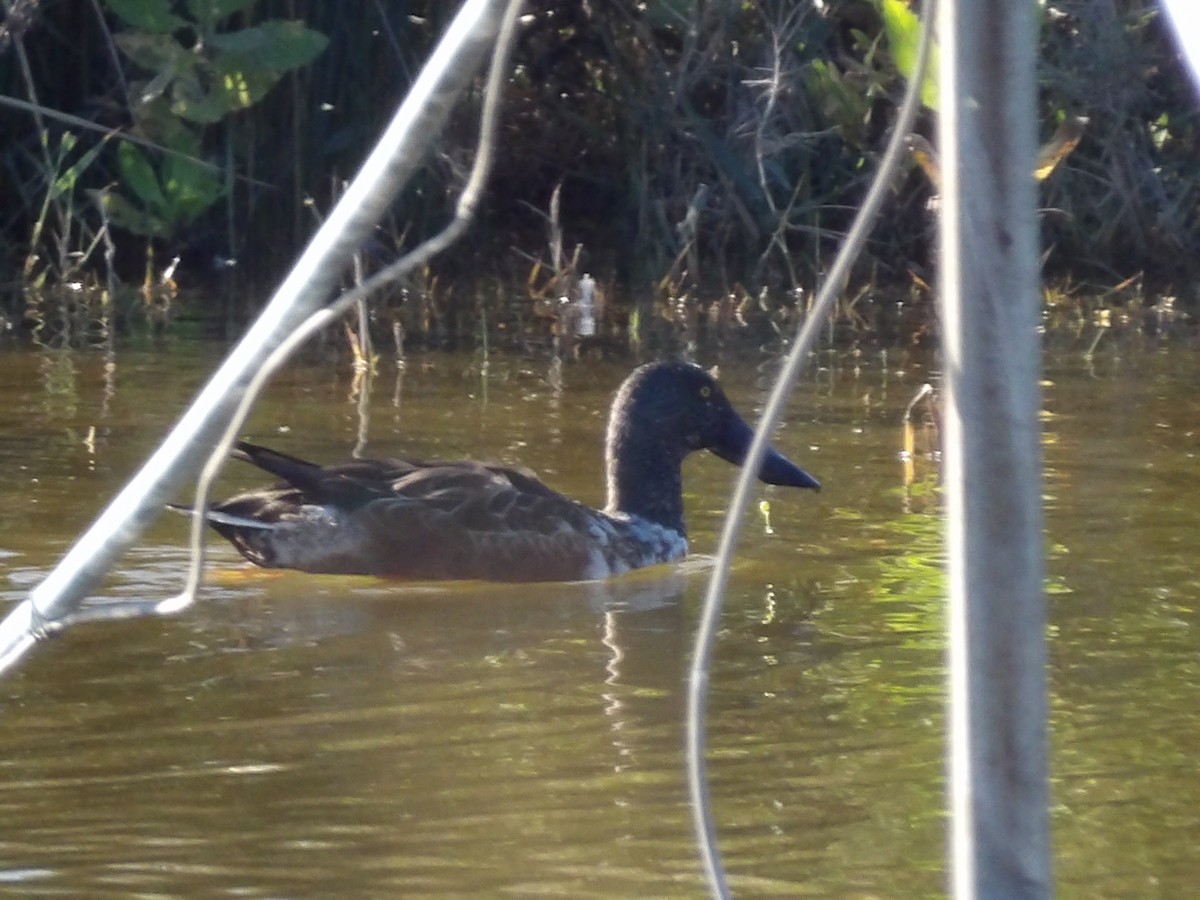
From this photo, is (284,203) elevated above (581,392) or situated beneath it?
elevated above

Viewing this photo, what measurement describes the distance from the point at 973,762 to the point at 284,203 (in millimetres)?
11916

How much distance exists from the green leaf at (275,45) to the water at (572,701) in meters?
3.49

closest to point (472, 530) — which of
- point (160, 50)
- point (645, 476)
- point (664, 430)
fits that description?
point (645, 476)

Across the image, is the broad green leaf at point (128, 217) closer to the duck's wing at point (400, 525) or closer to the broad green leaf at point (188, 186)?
the broad green leaf at point (188, 186)

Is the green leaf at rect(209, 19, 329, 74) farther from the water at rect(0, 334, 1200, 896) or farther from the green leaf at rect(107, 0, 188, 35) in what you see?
the water at rect(0, 334, 1200, 896)

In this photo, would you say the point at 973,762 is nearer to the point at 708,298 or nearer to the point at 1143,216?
the point at 708,298

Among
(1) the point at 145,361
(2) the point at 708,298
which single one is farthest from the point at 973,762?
(2) the point at 708,298

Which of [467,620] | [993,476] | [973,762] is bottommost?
[467,620]

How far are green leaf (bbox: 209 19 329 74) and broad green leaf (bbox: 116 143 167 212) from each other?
936mm

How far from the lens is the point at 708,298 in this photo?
1292 centimetres

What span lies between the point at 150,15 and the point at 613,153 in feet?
12.4

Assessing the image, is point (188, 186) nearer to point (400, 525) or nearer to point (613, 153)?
point (613, 153)

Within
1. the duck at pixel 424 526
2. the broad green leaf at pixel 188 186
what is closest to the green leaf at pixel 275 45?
the broad green leaf at pixel 188 186

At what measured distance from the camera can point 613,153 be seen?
580 inches
